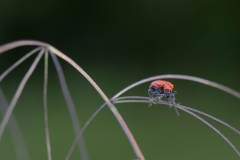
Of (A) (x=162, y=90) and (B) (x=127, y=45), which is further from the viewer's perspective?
(B) (x=127, y=45)

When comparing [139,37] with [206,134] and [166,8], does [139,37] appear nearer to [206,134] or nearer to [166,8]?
[166,8]

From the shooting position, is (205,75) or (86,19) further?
(86,19)

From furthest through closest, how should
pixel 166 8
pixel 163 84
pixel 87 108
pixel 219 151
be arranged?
pixel 166 8, pixel 87 108, pixel 219 151, pixel 163 84

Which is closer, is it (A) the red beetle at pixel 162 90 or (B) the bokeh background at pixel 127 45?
(A) the red beetle at pixel 162 90

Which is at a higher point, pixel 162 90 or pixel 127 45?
pixel 127 45

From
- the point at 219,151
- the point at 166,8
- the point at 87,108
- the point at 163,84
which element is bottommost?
the point at 163,84

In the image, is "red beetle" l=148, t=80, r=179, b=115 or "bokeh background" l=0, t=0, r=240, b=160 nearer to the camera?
"red beetle" l=148, t=80, r=179, b=115

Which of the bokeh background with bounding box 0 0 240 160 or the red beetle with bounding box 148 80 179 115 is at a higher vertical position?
the bokeh background with bounding box 0 0 240 160

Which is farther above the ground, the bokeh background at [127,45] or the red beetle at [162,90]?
the bokeh background at [127,45]

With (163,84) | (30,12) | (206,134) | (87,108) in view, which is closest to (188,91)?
(206,134)

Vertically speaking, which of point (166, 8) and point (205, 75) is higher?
point (166, 8)

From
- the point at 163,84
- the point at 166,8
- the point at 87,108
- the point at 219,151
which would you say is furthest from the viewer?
the point at 166,8
